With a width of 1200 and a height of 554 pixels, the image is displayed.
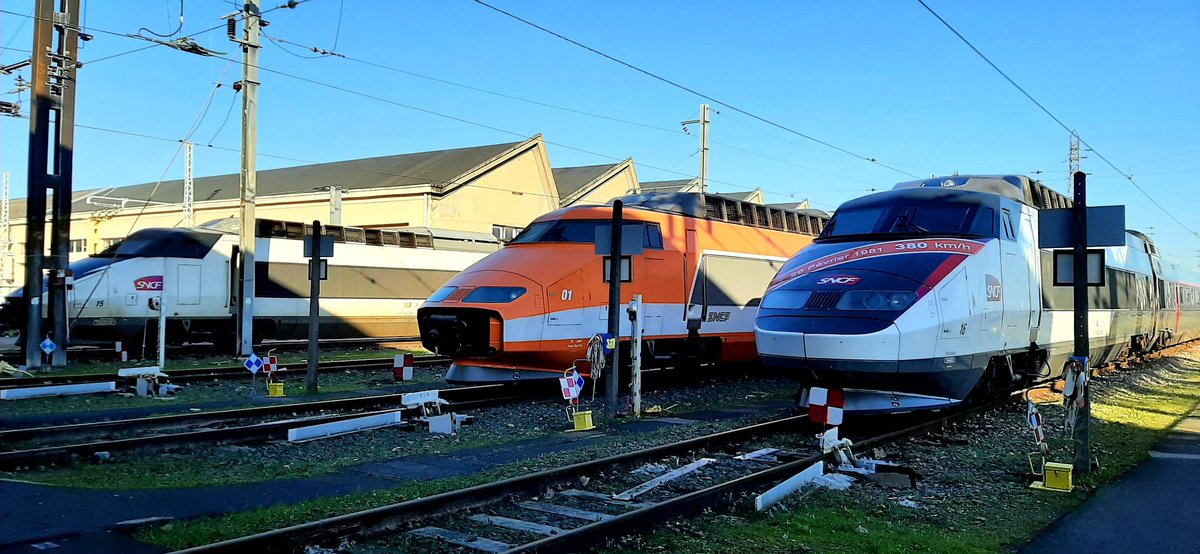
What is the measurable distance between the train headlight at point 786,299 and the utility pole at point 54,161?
1472cm

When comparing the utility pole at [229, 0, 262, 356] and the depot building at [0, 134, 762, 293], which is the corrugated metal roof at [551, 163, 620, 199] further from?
the utility pole at [229, 0, 262, 356]

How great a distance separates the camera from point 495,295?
1337 centimetres

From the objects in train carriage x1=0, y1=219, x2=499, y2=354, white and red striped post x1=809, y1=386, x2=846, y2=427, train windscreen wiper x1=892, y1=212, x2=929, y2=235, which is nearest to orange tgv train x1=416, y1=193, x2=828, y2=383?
white and red striped post x1=809, y1=386, x2=846, y2=427

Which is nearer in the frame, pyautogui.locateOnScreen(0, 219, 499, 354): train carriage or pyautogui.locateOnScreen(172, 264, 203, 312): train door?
pyautogui.locateOnScreen(0, 219, 499, 354): train carriage

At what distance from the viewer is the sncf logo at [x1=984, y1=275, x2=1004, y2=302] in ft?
36.0

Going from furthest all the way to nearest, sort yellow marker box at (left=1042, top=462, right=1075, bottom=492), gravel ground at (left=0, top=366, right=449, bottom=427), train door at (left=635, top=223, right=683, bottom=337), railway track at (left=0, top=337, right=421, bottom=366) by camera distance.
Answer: railway track at (left=0, top=337, right=421, bottom=366)
train door at (left=635, top=223, right=683, bottom=337)
gravel ground at (left=0, top=366, right=449, bottom=427)
yellow marker box at (left=1042, top=462, right=1075, bottom=492)

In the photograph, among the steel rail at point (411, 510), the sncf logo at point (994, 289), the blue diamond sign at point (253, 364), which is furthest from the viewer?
the blue diamond sign at point (253, 364)

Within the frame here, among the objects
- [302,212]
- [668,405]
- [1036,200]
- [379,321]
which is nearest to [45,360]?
[379,321]

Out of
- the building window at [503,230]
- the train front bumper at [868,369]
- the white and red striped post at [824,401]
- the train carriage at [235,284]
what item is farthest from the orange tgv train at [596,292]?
the building window at [503,230]

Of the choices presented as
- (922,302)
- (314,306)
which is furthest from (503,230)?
(922,302)

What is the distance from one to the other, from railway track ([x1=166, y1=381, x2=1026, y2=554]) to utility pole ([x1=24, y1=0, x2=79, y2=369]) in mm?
14910

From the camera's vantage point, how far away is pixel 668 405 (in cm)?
1415

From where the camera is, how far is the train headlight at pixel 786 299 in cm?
1073

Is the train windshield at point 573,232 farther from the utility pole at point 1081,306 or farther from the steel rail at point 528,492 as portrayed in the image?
the utility pole at point 1081,306
